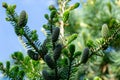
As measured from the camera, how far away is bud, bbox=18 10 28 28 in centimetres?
216

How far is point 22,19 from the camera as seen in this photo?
2.18 m

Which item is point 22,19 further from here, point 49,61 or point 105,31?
point 105,31

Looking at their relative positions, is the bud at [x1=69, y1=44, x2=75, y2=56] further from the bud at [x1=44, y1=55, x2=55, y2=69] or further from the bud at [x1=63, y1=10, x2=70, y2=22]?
the bud at [x1=63, y1=10, x2=70, y2=22]

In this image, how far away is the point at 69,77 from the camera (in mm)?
2277

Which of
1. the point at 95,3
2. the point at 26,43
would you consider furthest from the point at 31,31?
the point at 95,3

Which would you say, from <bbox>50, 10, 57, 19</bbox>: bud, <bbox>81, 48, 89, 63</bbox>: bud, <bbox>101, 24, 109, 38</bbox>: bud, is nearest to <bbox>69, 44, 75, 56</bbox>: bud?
<bbox>81, 48, 89, 63</bbox>: bud

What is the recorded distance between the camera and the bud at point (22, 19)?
216 centimetres

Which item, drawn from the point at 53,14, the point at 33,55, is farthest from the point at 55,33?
the point at 53,14

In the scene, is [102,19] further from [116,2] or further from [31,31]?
[31,31]

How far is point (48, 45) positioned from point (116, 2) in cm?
1013

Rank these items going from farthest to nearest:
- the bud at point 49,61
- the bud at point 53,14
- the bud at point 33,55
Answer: the bud at point 53,14
the bud at point 33,55
the bud at point 49,61

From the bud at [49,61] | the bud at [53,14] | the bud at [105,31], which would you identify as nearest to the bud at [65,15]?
the bud at [53,14]

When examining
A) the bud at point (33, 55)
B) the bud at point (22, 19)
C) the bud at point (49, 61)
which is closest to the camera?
the bud at point (49, 61)

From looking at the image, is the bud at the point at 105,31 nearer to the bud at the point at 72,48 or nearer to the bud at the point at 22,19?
the bud at the point at 72,48
